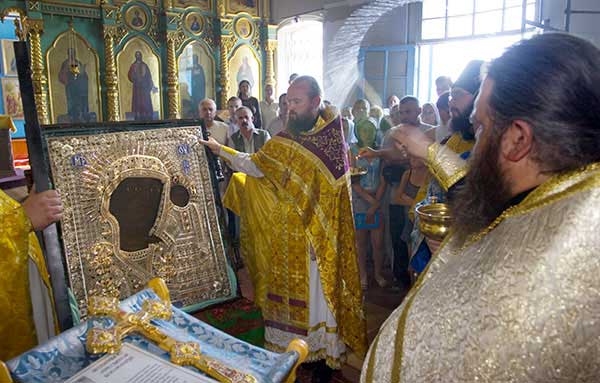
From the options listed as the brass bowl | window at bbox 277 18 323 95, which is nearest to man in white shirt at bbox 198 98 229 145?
the brass bowl

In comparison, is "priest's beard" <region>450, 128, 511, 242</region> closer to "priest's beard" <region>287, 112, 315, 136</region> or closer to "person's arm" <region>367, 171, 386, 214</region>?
"priest's beard" <region>287, 112, 315, 136</region>

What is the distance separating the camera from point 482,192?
40.5 inches

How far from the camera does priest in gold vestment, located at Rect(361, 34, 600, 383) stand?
0.76 m

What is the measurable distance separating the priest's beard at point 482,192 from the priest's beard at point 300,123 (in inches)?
69.6

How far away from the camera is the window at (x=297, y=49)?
12.3m

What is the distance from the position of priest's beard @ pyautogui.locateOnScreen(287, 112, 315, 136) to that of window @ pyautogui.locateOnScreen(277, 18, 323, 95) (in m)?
9.55

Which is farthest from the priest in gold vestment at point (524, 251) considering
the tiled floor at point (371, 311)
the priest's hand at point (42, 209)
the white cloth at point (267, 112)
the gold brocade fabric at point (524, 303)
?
the white cloth at point (267, 112)

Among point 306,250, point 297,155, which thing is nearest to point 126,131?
point 297,155

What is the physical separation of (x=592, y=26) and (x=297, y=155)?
5542mm

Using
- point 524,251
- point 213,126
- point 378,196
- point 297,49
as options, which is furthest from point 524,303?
point 297,49

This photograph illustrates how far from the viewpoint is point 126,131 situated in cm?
215

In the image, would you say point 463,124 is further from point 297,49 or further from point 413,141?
point 297,49

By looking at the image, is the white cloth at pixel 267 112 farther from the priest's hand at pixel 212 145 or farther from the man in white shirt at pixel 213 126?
the priest's hand at pixel 212 145

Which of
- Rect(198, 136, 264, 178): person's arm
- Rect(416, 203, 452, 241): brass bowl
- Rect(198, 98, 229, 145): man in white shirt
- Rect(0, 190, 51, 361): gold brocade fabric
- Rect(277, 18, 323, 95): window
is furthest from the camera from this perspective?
Rect(277, 18, 323, 95): window
